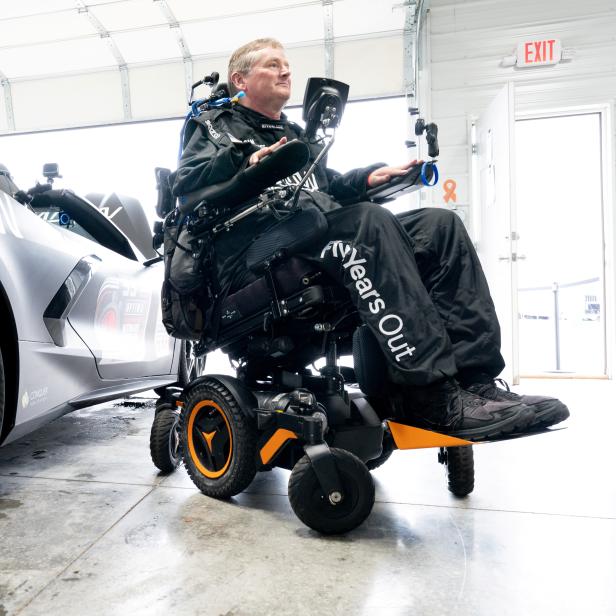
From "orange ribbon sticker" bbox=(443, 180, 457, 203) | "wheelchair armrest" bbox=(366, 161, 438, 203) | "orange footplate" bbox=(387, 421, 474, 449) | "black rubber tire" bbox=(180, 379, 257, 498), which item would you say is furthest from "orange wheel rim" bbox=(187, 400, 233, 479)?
"orange ribbon sticker" bbox=(443, 180, 457, 203)

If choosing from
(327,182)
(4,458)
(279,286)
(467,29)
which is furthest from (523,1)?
(4,458)

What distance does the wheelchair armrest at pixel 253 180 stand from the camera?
3.68ft

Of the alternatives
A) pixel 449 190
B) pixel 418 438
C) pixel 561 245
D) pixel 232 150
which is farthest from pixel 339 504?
pixel 561 245

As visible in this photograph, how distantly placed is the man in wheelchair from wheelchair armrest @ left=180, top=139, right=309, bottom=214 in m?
0.02

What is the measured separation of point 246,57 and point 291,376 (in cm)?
95

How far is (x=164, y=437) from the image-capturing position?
1591mm

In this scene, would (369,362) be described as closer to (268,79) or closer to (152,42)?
(268,79)

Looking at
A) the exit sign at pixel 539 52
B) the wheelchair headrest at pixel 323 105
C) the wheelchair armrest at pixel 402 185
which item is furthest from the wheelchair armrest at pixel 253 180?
the exit sign at pixel 539 52

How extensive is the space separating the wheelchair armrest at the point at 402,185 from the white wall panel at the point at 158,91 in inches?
165

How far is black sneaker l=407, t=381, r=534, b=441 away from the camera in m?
1.06

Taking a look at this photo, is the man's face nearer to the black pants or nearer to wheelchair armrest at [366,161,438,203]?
wheelchair armrest at [366,161,438,203]

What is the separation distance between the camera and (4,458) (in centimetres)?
180

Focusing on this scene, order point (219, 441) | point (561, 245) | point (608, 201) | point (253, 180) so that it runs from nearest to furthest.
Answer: point (253, 180), point (219, 441), point (608, 201), point (561, 245)

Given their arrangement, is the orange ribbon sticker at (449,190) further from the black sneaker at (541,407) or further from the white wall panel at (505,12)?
the black sneaker at (541,407)
